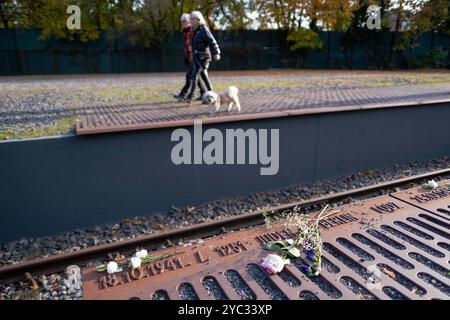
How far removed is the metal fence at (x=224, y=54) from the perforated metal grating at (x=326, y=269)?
21.5 m

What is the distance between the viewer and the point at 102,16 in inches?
967

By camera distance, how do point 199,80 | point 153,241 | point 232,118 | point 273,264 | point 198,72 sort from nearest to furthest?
1. point 273,264
2. point 153,241
3. point 232,118
4. point 198,72
5. point 199,80

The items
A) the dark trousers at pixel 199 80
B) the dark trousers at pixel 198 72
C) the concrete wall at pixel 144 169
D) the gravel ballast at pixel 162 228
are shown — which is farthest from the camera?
the dark trousers at pixel 199 80

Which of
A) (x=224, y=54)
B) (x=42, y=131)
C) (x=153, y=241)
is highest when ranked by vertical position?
(x=224, y=54)

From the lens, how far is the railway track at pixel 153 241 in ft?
11.2

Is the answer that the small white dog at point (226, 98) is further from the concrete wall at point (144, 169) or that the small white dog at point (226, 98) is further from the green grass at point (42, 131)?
the green grass at point (42, 131)

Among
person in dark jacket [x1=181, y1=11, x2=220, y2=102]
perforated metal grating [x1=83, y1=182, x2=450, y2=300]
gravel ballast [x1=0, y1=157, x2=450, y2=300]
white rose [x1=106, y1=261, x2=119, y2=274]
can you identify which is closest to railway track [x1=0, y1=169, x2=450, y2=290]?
gravel ballast [x1=0, y1=157, x2=450, y2=300]

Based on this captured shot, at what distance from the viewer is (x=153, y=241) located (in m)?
3.96

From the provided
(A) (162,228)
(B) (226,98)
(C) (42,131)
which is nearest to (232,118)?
(B) (226,98)

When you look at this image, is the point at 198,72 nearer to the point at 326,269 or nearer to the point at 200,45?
the point at 200,45

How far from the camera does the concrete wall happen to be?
4.12 meters

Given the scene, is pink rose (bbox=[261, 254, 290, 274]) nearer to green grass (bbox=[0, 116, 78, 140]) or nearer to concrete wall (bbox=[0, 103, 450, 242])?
concrete wall (bbox=[0, 103, 450, 242])

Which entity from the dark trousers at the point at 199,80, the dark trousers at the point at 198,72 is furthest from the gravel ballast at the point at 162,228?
the dark trousers at the point at 199,80

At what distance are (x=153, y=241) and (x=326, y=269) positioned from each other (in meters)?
2.02
